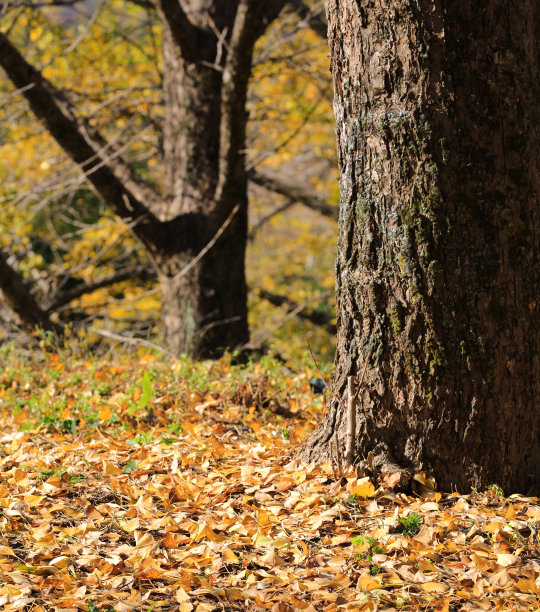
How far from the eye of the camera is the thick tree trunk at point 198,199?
5.94 meters

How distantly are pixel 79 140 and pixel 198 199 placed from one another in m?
1.10

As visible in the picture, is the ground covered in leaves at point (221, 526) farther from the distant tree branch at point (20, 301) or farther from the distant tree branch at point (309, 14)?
the distant tree branch at point (309, 14)

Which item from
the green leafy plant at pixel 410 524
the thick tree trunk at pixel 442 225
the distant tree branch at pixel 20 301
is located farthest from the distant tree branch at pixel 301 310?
the green leafy plant at pixel 410 524

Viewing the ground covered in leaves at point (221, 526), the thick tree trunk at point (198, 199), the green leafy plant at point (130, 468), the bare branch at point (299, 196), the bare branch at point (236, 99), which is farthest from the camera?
the bare branch at point (299, 196)

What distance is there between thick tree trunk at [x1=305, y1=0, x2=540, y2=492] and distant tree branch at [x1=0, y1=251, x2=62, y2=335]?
4043 mm

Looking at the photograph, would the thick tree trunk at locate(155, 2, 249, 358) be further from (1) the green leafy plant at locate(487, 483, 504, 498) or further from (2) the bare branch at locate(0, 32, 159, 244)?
(1) the green leafy plant at locate(487, 483, 504, 498)

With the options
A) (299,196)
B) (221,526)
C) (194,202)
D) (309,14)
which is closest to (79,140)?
(194,202)

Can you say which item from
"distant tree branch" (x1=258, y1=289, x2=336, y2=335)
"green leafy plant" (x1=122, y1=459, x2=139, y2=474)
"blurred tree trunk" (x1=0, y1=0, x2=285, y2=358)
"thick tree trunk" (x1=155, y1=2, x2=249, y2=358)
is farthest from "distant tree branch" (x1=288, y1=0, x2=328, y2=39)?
"green leafy plant" (x1=122, y1=459, x2=139, y2=474)

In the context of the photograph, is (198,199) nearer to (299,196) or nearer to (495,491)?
(299,196)

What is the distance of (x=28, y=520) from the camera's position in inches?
110

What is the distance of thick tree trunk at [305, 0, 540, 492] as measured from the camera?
9.02 feet

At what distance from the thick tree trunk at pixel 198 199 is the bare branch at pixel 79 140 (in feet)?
1.03

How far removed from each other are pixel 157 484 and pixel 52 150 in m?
7.58

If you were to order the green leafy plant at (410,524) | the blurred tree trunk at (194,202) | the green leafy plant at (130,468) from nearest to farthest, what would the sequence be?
the green leafy plant at (410,524) < the green leafy plant at (130,468) < the blurred tree trunk at (194,202)
